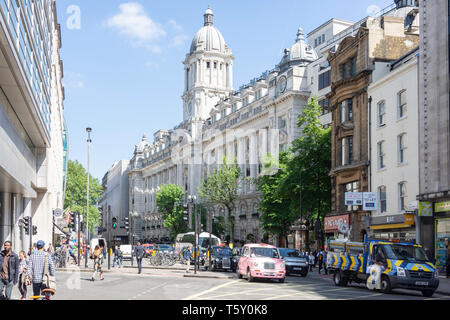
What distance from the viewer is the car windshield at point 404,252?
23845 millimetres

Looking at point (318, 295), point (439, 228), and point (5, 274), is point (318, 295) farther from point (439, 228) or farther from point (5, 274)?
point (439, 228)

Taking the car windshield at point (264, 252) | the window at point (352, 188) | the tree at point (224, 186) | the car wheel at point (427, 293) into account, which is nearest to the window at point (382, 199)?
the window at point (352, 188)

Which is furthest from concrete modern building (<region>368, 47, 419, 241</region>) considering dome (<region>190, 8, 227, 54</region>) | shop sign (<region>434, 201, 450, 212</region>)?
dome (<region>190, 8, 227, 54</region>)

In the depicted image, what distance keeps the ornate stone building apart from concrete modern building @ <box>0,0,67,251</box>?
29.4 metres

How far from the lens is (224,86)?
4601 inches

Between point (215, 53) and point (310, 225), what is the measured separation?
62550 millimetres

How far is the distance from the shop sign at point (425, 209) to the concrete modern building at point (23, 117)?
20247 millimetres

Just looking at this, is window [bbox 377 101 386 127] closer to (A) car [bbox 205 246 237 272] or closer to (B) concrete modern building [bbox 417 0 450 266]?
(B) concrete modern building [bbox 417 0 450 266]

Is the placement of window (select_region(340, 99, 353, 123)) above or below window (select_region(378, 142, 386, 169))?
above

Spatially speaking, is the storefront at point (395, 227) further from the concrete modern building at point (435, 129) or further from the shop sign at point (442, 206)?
the shop sign at point (442, 206)

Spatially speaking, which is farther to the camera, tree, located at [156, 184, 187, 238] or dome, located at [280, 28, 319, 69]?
tree, located at [156, 184, 187, 238]

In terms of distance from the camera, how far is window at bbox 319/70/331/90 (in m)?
61.8

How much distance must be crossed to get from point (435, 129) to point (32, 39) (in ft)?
67.8
